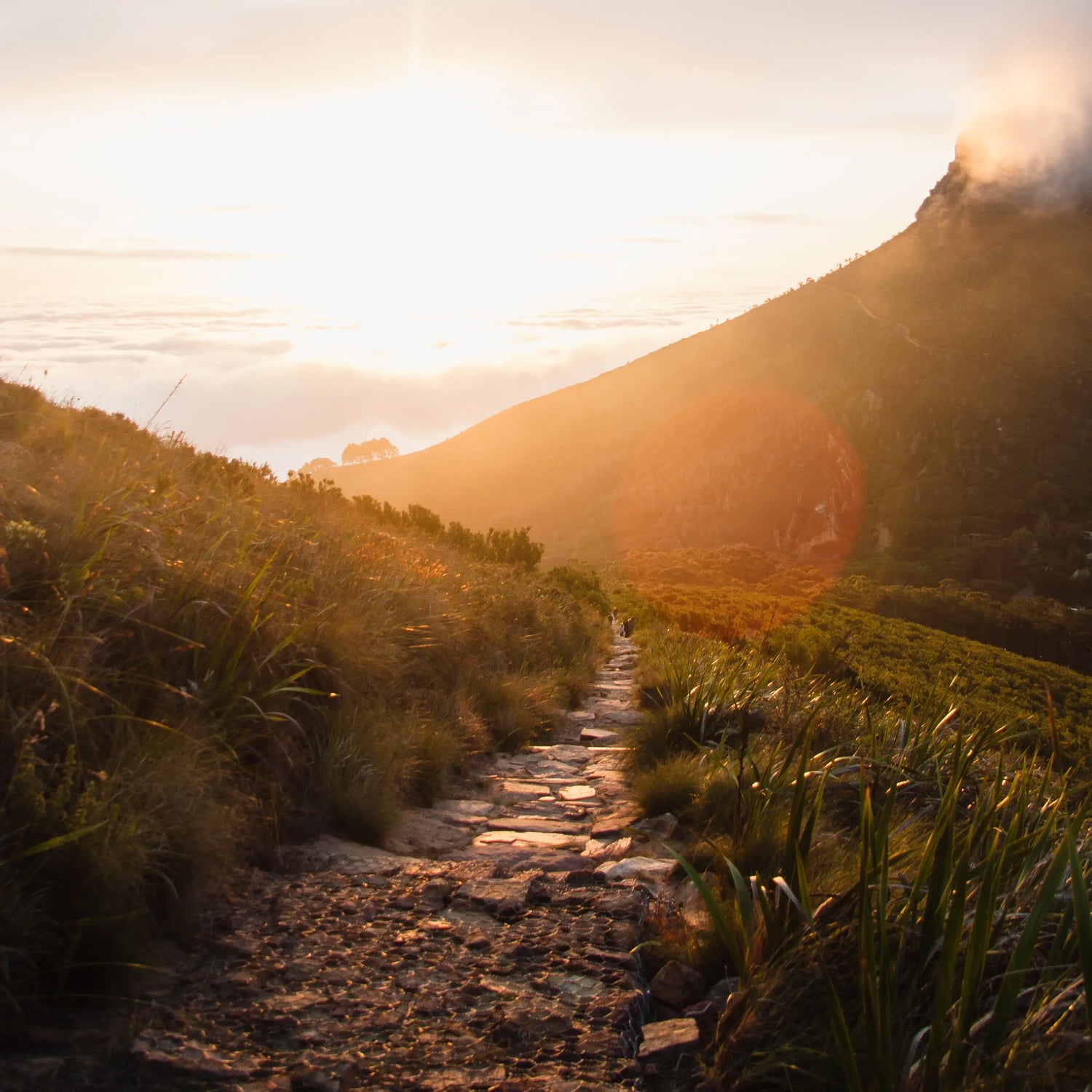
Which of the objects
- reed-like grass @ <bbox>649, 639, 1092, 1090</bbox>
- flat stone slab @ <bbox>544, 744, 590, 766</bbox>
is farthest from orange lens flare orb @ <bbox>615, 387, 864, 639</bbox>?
reed-like grass @ <bbox>649, 639, 1092, 1090</bbox>

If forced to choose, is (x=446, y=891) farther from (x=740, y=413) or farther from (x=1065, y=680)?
(x=740, y=413)

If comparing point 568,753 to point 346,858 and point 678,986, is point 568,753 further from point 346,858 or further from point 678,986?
point 678,986

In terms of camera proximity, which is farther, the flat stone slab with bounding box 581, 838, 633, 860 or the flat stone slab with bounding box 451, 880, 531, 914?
the flat stone slab with bounding box 581, 838, 633, 860

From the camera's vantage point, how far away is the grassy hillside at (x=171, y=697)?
2.70 metres

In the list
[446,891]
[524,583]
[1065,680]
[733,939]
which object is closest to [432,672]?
[446,891]

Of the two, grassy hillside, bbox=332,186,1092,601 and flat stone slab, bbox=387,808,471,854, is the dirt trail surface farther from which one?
grassy hillside, bbox=332,186,1092,601

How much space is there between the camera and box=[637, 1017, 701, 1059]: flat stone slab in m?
2.75

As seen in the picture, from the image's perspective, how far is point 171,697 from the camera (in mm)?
Answer: 3822

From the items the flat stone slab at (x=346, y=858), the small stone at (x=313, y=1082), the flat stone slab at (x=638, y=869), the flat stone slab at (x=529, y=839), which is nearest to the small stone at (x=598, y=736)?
the flat stone slab at (x=529, y=839)

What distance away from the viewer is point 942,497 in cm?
8925

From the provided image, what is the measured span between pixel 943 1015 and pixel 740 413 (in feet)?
357

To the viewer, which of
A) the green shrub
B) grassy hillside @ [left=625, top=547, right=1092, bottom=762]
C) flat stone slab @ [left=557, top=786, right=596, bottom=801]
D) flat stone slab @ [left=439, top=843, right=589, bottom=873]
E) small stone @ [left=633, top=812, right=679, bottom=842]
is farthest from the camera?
grassy hillside @ [left=625, top=547, right=1092, bottom=762]

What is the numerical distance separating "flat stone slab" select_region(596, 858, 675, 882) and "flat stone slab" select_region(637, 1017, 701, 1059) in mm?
1236

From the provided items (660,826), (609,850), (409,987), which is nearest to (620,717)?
(660,826)
